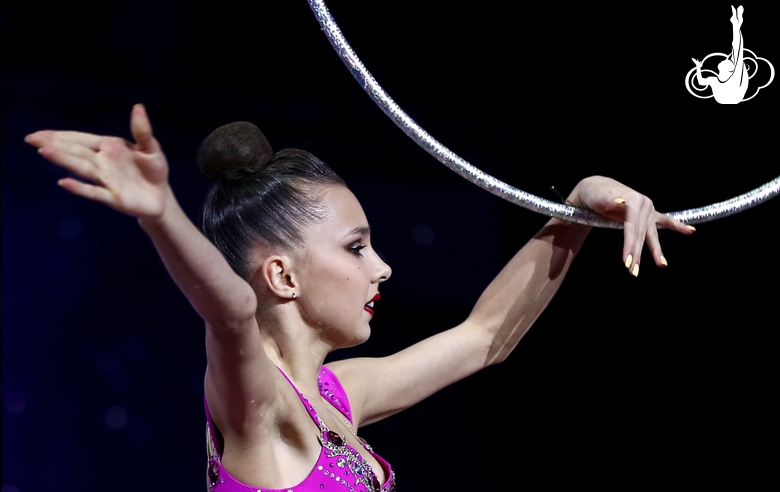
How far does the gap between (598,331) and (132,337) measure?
3.93ft

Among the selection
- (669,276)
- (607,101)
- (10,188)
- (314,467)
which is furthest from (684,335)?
(10,188)

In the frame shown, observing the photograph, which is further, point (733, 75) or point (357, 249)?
point (733, 75)

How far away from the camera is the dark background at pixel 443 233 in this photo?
2.19 metres

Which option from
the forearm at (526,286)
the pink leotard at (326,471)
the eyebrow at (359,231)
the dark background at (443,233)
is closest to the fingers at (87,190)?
the pink leotard at (326,471)

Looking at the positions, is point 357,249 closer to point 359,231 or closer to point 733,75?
point 359,231

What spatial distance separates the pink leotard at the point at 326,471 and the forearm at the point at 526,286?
40 centimetres

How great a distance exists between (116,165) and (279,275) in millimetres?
510

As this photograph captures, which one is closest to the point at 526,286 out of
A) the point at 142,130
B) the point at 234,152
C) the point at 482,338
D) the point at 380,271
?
the point at 482,338

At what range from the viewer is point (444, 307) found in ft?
8.81

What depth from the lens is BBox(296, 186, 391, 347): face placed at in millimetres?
1436

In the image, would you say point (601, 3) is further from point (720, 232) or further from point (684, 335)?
point (684, 335)

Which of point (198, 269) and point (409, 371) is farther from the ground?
point (409, 371)

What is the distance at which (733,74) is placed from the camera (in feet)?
7.62

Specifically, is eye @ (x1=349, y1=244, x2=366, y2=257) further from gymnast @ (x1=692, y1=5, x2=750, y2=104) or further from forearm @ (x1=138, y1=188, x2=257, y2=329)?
gymnast @ (x1=692, y1=5, x2=750, y2=104)
